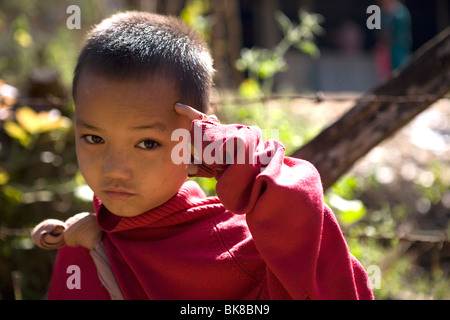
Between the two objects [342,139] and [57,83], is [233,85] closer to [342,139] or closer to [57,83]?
[57,83]

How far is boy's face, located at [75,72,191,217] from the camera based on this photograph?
1397 millimetres

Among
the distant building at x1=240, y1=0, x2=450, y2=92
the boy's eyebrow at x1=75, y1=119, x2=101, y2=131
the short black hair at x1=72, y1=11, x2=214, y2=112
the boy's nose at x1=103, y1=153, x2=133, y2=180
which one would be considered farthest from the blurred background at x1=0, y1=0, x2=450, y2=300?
the distant building at x1=240, y1=0, x2=450, y2=92

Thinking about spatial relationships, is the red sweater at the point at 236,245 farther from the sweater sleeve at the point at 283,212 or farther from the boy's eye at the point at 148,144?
the boy's eye at the point at 148,144

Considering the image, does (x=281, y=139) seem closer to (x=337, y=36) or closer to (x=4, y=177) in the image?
(x=4, y=177)

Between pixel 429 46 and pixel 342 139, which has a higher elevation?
pixel 429 46

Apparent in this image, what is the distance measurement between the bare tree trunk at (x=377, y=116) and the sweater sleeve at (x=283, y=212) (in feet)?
2.95

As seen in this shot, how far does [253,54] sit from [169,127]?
2.14 metres

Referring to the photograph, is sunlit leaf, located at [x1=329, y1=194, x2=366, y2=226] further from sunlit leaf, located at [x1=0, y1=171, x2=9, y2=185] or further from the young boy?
sunlit leaf, located at [x1=0, y1=171, x2=9, y2=185]

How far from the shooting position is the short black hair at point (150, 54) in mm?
1417

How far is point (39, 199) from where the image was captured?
3.23m

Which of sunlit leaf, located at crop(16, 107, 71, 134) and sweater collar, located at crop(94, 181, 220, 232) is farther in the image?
sunlit leaf, located at crop(16, 107, 71, 134)

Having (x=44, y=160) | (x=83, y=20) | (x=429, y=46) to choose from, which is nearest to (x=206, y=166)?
(x=429, y=46)

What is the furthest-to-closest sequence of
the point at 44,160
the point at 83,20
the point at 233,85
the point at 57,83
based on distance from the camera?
the point at 83,20 → the point at 233,85 → the point at 57,83 → the point at 44,160

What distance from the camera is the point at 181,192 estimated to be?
1570 millimetres
